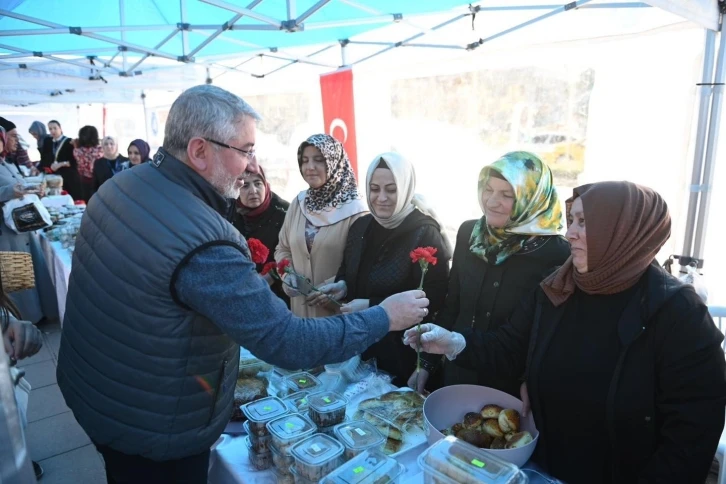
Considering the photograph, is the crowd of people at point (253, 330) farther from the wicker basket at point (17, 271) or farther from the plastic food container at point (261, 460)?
the wicker basket at point (17, 271)

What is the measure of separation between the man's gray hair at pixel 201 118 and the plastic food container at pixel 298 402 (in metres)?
0.90

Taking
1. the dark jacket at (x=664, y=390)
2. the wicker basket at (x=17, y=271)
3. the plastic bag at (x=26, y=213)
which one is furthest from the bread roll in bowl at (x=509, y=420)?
the plastic bag at (x=26, y=213)

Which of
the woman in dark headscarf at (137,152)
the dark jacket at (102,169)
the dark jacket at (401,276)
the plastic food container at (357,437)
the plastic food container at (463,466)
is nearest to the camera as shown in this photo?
the plastic food container at (463,466)

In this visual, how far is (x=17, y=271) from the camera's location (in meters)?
2.59

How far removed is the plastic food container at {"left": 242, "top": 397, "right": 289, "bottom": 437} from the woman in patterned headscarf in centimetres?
125

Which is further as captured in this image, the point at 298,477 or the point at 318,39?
the point at 318,39

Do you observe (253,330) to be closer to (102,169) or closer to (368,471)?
(368,471)

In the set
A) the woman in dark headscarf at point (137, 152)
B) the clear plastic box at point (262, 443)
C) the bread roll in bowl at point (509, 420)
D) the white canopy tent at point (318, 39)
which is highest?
the white canopy tent at point (318, 39)

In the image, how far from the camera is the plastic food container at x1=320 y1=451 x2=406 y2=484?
113 centimetres

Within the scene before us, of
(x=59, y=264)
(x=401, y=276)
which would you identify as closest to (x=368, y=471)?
(x=401, y=276)

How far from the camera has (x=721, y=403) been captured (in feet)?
4.09

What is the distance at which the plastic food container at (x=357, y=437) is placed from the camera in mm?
1268

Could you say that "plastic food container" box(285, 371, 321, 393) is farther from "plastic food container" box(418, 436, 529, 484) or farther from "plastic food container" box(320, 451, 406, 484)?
"plastic food container" box(418, 436, 529, 484)

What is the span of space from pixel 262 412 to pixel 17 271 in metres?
2.09
